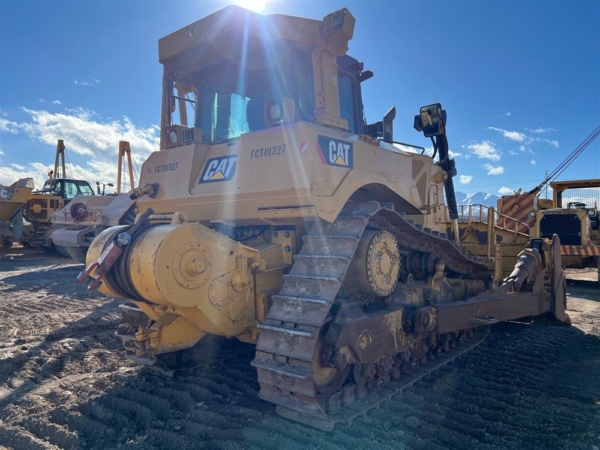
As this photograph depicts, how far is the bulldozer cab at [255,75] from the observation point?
3.94 m

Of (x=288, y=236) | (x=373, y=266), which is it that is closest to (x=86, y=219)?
(x=288, y=236)

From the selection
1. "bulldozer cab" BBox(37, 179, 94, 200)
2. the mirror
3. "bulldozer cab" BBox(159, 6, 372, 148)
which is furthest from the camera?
"bulldozer cab" BBox(37, 179, 94, 200)

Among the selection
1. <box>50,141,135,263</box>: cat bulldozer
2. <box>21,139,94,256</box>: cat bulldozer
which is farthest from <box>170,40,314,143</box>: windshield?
<box>21,139,94,256</box>: cat bulldozer

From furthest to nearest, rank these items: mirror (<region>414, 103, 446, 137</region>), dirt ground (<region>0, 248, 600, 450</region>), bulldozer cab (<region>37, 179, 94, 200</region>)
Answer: bulldozer cab (<region>37, 179, 94, 200</region>)
mirror (<region>414, 103, 446, 137</region>)
dirt ground (<region>0, 248, 600, 450</region>)

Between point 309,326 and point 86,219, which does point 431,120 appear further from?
point 86,219

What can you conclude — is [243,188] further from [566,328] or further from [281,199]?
[566,328]

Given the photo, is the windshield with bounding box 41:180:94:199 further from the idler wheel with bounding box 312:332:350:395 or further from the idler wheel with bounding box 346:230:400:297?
the idler wheel with bounding box 312:332:350:395

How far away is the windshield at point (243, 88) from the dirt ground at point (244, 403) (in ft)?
7.41

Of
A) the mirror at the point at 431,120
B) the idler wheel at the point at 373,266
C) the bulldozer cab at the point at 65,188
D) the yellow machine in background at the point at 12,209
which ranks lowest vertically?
the idler wheel at the point at 373,266

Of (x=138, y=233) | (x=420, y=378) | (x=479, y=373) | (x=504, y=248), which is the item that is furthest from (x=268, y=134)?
(x=504, y=248)

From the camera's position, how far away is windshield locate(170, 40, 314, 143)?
4.14 meters

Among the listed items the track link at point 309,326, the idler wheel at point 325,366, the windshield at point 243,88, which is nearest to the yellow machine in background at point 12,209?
the windshield at point 243,88

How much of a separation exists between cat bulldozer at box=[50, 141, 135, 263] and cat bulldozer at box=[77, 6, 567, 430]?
20.6 feet

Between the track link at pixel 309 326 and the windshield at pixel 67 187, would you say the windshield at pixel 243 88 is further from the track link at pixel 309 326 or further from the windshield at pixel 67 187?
the windshield at pixel 67 187
